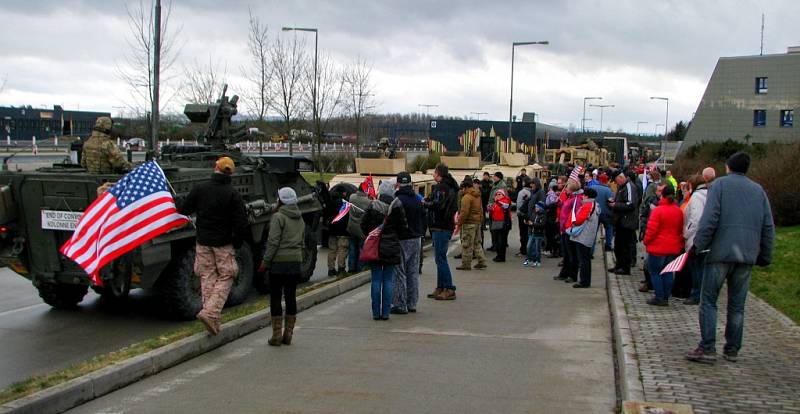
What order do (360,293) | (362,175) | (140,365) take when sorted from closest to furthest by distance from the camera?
(140,365)
(360,293)
(362,175)

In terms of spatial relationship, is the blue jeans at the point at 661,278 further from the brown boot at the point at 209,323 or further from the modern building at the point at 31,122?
the modern building at the point at 31,122

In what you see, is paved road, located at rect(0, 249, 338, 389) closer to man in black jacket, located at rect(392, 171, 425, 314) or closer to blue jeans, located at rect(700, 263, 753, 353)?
man in black jacket, located at rect(392, 171, 425, 314)

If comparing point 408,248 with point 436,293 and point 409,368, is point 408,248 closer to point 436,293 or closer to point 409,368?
point 436,293

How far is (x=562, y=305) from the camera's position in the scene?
10898 millimetres

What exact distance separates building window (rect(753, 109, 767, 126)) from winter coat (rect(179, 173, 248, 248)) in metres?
50.4

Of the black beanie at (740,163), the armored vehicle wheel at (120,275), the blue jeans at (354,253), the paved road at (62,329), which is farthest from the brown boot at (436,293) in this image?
the black beanie at (740,163)

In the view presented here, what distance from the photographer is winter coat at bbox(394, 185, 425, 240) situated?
977 centimetres

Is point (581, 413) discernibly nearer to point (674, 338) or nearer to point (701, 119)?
point (674, 338)

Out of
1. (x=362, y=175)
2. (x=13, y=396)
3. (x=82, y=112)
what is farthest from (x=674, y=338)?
(x=82, y=112)

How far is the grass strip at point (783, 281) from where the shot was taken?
33.4 feet

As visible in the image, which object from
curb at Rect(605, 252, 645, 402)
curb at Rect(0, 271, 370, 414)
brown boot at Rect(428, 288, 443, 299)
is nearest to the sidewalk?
curb at Rect(605, 252, 645, 402)

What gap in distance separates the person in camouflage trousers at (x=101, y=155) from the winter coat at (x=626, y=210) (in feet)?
25.6

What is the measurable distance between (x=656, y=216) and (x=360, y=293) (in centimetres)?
442

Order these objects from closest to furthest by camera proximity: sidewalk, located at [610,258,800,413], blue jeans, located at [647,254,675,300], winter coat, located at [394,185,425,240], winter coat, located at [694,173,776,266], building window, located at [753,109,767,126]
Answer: sidewalk, located at [610,258,800,413], winter coat, located at [694,173,776,266], winter coat, located at [394,185,425,240], blue jeans, located at [647,254,675,300], building window, located at [753,109,767,126]
